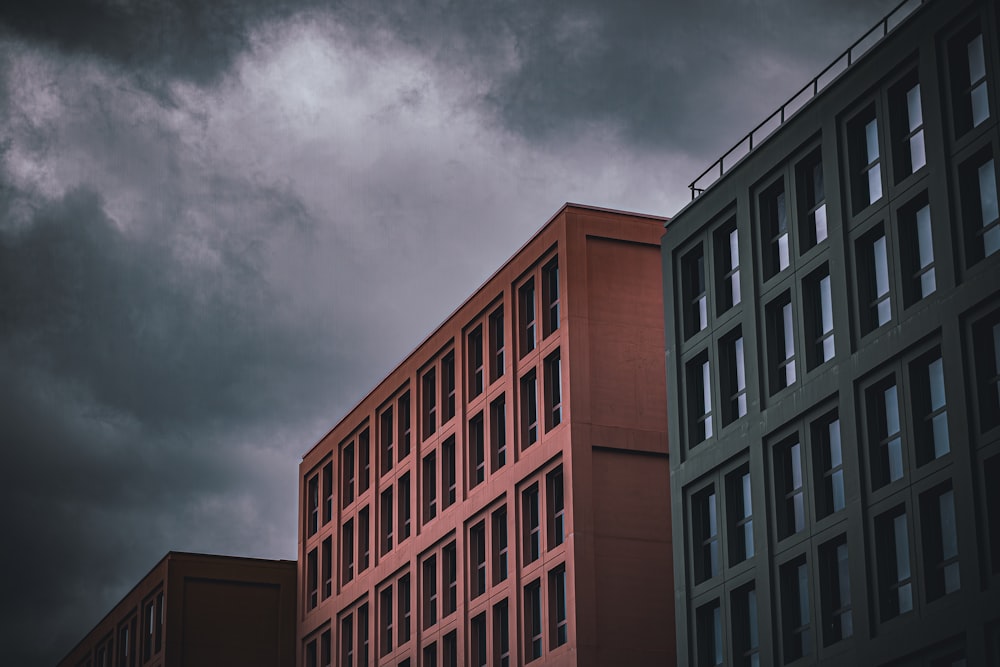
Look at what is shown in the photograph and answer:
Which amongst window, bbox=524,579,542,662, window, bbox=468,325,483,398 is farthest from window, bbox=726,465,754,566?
window, bbox=468,325,483,398

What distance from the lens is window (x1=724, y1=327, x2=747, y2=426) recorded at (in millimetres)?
58250

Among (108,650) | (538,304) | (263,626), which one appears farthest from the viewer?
(108,650)

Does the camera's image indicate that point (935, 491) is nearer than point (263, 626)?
Yes

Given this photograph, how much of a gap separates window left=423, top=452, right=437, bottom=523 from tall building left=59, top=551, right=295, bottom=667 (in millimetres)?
19996

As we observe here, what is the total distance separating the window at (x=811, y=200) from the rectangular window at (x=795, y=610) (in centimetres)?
987

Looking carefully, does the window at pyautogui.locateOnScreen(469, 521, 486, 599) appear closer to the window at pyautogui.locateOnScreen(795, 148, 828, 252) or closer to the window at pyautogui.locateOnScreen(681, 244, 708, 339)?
the window at pyautogui.locateOnScreen(681, 244, 708, 339)

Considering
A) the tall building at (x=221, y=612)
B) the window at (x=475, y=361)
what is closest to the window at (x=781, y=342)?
the window at (x=475, y=361)

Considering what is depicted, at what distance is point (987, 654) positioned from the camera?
44.6 m

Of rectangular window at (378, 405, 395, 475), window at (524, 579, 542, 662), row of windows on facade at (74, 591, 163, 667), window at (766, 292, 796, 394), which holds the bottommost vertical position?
window at (524, 579, 542, 662)

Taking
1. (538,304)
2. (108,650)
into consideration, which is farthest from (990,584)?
(108,650)

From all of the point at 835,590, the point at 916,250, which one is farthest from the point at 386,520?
the point at 916,250

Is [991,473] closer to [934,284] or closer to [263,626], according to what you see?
[934,284]

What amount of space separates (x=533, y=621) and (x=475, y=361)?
13166 millimetres

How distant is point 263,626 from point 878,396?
53.9 meters
